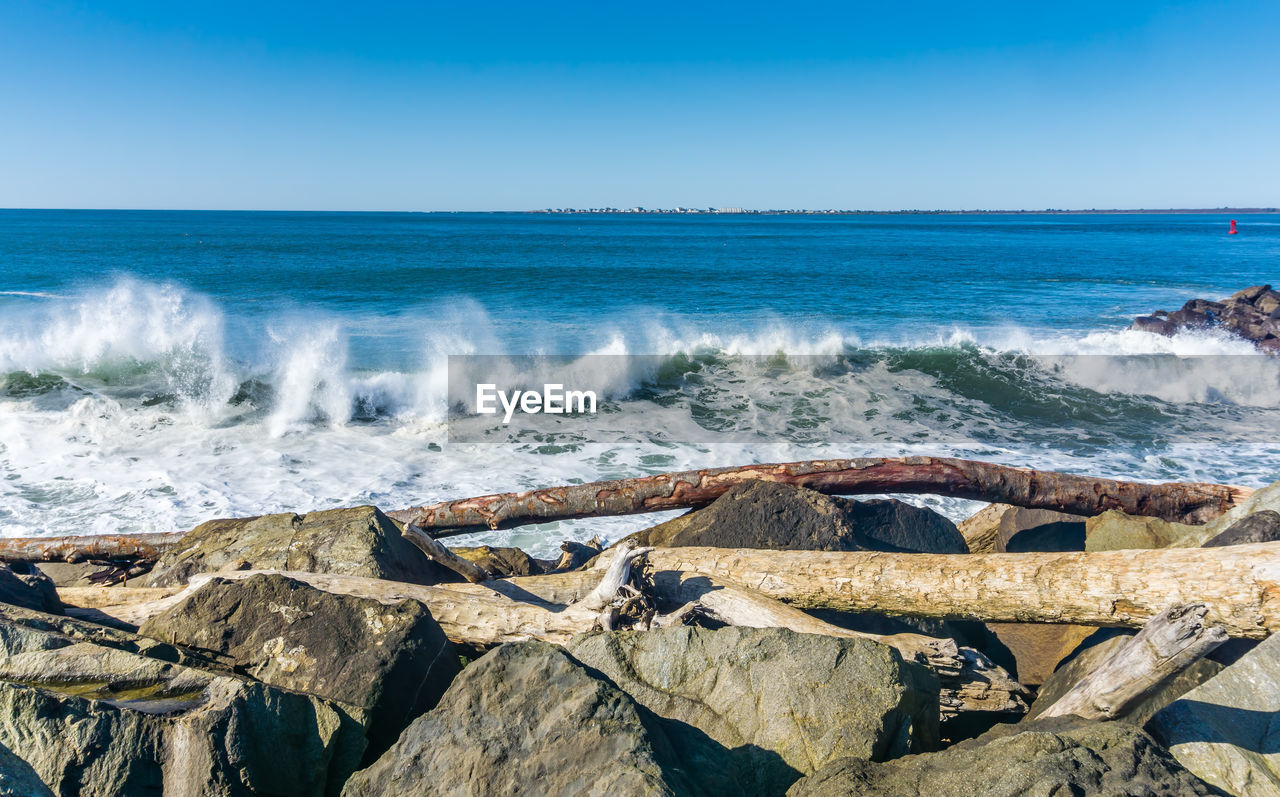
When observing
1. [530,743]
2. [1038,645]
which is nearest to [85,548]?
[530,743]

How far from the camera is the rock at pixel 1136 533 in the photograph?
4.77 meters

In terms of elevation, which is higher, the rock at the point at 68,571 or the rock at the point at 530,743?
the rock at the point at 530,743

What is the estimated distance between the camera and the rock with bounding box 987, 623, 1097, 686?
14.1ft

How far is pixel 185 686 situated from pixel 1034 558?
3870 millimetres

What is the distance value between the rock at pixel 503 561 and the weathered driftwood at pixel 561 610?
2.95 ft

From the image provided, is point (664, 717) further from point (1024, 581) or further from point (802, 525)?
point (802, 525)

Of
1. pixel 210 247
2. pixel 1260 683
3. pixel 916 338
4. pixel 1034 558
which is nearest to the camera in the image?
pixel 1260 683

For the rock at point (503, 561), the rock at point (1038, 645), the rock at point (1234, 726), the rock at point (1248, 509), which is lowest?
the rock at point (1038, 645)

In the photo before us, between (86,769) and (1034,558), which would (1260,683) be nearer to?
(1034,558)

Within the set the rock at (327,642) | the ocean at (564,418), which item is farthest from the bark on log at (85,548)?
the rock at (327,642)

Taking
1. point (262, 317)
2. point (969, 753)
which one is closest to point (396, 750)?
point (969, 753)

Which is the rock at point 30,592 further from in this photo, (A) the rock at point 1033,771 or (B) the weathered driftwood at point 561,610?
(A) the rock at point 1033,771

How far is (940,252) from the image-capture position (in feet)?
197

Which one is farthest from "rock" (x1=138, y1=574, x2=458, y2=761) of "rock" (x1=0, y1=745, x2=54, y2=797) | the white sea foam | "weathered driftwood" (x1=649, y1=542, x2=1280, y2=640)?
the white sea foam
